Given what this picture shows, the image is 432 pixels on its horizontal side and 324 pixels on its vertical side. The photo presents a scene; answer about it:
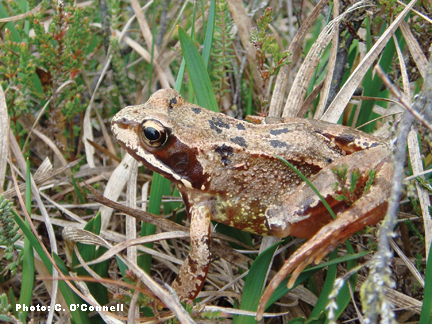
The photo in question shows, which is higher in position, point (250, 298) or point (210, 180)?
point (210, 180)

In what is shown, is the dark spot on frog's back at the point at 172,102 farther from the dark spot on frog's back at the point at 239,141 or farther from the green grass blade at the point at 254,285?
the green grass blade at the point at 254,285

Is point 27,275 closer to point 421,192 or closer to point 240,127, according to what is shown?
point 240,127

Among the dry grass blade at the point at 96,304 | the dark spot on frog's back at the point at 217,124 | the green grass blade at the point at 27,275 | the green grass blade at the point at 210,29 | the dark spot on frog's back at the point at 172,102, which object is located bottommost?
the dry grass blade at the point at 96,304

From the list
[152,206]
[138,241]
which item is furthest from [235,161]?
[138,241]

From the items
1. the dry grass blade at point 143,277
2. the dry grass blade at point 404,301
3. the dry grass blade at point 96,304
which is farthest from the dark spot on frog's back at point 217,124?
the dry grass blade at point 404,301

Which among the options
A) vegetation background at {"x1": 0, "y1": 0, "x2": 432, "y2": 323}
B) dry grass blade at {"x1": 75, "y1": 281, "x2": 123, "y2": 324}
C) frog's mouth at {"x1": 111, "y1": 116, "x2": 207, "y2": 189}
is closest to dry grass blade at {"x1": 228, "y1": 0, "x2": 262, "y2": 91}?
vegetation background at {"x1": 0, "y1": 0, "x2": 432, "y2": 323}

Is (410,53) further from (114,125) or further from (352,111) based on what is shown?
(114,125)

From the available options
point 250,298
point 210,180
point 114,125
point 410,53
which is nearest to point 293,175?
point 210,180

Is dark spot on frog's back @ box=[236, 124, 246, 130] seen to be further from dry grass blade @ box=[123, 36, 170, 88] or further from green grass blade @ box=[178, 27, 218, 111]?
dry grass blade @ box=[123, 36, 170, 88]
